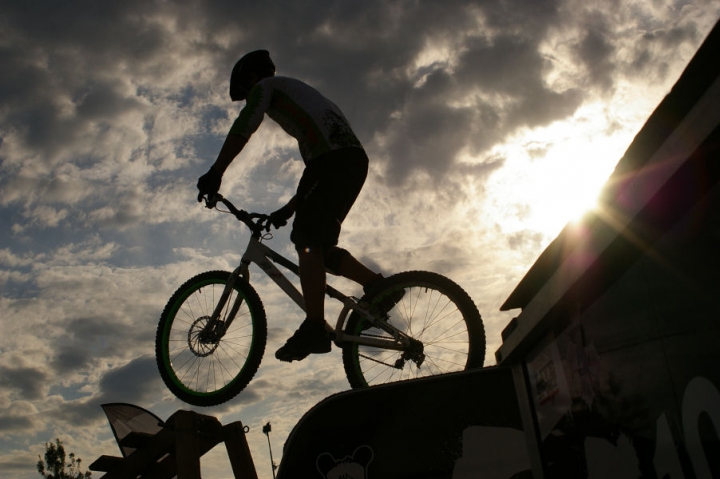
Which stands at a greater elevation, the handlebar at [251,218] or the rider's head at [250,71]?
the rider's head at [250,71]

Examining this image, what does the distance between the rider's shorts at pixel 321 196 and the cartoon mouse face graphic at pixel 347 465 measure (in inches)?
66.9

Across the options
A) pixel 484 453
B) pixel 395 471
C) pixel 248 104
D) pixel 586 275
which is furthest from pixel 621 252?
pixel 248 104

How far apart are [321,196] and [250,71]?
1.23 metres

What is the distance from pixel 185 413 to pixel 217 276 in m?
1.17

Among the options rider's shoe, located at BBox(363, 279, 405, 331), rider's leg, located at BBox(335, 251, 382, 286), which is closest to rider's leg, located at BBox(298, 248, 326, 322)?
rider's leg, located at BBox(335, 251, 382, 286)

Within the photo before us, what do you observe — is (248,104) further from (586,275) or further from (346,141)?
(586,275)

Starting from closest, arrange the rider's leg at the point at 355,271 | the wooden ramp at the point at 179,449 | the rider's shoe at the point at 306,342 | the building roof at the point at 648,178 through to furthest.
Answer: the building roof at the point at 648,178
the rider's shoe at the point at 306,342
the wooden ramp at the point at 179,449
the rider's leg at the point at 355,271

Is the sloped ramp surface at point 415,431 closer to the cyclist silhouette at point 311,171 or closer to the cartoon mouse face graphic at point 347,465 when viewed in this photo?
the cartoon mouse face graphic at point 347,465

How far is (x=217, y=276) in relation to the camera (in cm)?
486

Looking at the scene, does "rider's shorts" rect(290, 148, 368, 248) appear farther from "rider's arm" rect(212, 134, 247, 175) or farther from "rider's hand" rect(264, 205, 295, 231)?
"rider's hand" rect(264, 205, 295, 231)

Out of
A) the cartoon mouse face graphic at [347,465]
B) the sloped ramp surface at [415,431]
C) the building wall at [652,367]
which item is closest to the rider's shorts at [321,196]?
the sloped ramp surface at [415,431]

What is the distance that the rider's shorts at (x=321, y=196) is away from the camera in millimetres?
4117

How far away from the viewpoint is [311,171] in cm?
414

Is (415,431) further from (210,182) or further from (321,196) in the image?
(210,182)
